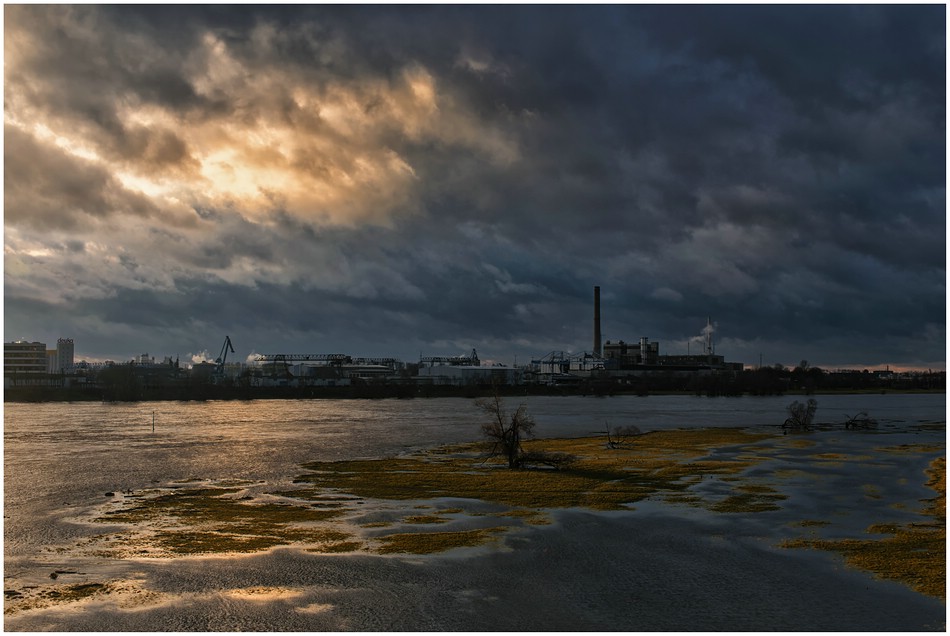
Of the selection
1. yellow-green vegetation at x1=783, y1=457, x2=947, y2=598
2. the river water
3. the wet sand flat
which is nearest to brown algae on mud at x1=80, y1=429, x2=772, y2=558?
the wet sand flat

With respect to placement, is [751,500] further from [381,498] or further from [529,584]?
[381,498]

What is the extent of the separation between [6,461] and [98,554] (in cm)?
3803

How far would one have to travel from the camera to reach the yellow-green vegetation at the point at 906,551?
27.0 m

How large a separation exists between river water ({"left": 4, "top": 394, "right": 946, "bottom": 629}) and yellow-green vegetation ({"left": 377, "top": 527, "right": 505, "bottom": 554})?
12.5 meters

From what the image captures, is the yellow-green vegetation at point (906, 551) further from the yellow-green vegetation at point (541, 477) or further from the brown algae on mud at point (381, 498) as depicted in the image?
the yellow-green vegetation at point (541, 477)

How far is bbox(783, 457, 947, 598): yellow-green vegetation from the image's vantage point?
27.0m

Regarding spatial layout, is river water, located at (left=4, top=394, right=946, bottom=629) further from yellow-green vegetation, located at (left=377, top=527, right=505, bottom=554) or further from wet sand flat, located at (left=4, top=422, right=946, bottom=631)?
yellow-green vegetation, located at (left=377, top=527, right=505, bottom=554)

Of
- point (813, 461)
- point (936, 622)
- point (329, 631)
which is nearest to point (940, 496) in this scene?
point (813, 461)

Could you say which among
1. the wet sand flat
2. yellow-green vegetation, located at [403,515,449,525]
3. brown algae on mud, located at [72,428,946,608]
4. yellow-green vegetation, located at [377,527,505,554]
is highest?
brown algae on mud, located at [72,428,946,608]

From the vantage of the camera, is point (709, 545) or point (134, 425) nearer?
point (709, 545)

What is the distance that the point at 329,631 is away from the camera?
75.4 feet

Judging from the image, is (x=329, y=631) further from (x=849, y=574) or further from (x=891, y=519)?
(x=891, y=519)

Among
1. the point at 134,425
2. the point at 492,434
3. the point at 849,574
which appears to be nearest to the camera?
the point at 849,574

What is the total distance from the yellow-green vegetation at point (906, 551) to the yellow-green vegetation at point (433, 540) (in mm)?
12836
